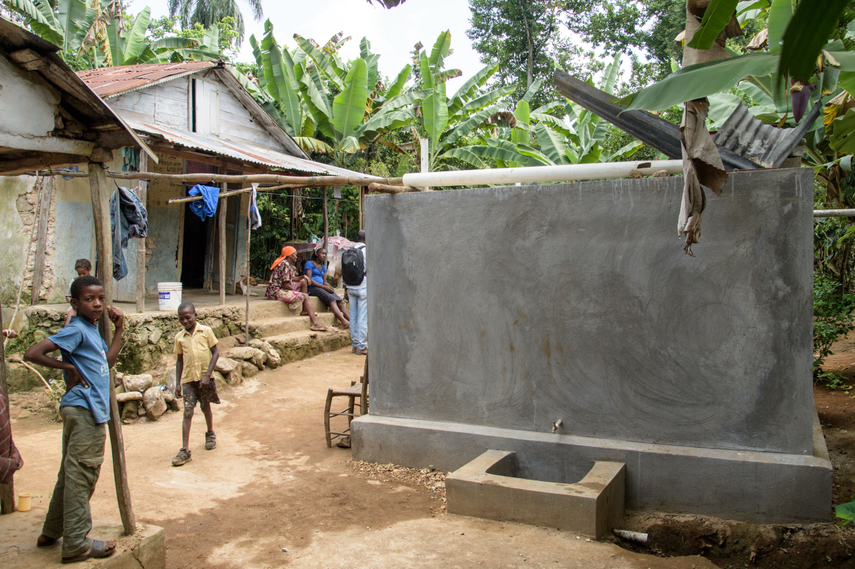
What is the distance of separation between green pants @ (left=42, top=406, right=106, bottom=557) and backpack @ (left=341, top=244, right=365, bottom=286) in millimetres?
6218

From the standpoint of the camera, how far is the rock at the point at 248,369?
330 inches

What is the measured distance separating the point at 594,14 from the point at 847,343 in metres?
16.9

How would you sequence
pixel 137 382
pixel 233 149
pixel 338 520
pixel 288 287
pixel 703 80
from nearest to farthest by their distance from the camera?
pixel 703 80 < pixel 338 520 < pixel 137 382 < pixel 233 149 < pixel 288 287

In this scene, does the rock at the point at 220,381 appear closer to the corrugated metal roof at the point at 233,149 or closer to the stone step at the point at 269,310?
the stone step at the point at 269,310

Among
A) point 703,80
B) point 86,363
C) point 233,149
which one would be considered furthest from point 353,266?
point 703,80

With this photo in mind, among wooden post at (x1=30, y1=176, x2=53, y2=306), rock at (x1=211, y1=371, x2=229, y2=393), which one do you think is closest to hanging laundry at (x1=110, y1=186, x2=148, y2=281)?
rock at (x1=211, y1=371, x2=229, y2=393)

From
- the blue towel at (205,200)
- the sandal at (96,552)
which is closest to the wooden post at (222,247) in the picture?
the blue towel at (205,200)

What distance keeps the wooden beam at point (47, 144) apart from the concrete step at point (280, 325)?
6.13 m

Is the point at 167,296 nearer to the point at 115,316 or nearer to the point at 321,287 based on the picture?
the point at 321,287

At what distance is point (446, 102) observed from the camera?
43.0 feet

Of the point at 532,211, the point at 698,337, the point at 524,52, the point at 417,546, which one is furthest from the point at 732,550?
the point at 524,52

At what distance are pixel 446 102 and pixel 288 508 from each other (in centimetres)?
1042

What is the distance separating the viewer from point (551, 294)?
15.4 feet

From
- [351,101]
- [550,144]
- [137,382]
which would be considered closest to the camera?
[137,382]
